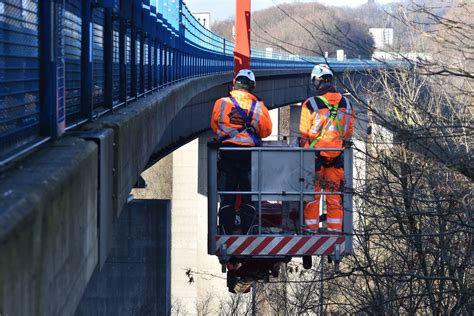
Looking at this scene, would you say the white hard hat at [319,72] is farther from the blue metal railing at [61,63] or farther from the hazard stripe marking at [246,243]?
the blue metal railing at [61,63]

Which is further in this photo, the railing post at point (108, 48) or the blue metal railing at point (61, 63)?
the railing post at point (108, 48)

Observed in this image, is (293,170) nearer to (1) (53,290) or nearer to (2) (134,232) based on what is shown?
(1) (53,290)

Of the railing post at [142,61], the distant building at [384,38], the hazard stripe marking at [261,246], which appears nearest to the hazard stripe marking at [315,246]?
the hazard stripe marking at [261,246]

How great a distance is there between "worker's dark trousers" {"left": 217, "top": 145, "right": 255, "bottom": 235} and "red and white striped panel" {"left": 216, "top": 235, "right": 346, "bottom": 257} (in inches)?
13.0

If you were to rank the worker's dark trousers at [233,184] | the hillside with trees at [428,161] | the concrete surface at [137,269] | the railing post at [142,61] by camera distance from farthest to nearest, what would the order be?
the concrete surface at [137,269], the railing post at [142,61], the worker's dark trousers at [233,184], the hillside with trees at [428,161]

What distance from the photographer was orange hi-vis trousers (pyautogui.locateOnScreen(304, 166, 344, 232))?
10531 millimetres

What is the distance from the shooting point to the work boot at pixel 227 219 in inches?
415

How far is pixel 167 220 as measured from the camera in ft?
86.2

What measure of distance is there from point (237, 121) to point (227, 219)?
107 cm

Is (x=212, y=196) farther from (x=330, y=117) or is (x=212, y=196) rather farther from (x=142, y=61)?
(x=142, y=61)

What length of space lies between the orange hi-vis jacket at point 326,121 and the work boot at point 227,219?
3.90ft

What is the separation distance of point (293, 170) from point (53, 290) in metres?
6.96

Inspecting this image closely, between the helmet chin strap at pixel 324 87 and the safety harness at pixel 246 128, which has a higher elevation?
the helmet chin strap at pixel 324 87

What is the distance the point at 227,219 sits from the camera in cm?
1056
